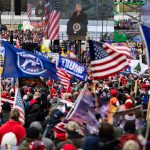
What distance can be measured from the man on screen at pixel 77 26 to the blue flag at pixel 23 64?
2700cm

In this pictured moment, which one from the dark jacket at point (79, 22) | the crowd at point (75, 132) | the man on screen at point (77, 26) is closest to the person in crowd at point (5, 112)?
the crowd at point (75, 132)

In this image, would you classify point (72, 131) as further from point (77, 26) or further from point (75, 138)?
point (77, 26)

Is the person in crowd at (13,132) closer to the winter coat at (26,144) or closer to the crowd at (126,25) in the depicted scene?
the winter coat at (26,144)

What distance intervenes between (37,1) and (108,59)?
44113 millimetres

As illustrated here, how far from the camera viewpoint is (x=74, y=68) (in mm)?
15477

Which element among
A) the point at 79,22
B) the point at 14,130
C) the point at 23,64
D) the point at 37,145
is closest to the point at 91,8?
the point at 79,22

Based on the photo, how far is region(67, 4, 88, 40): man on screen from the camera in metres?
41.6

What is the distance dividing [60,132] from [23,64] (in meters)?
4.70

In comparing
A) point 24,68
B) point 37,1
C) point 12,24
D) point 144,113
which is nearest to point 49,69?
point 24,68

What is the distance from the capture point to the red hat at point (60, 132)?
30.3 ft

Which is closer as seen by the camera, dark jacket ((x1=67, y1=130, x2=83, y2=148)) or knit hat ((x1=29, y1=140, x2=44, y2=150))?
knit hat ((x1=29, y1=140, x2=44, y2=150))

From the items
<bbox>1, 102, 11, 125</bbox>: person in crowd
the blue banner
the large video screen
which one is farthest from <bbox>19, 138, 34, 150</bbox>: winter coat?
the large video screen

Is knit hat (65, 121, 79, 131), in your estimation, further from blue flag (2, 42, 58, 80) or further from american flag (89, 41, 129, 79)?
blue flag (2, 42, 58, 80)

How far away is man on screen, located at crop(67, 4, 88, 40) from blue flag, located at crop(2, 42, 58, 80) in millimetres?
27003
